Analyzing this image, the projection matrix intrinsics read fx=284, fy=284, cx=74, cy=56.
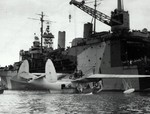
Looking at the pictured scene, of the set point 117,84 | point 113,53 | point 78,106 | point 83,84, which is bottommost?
point 78,106

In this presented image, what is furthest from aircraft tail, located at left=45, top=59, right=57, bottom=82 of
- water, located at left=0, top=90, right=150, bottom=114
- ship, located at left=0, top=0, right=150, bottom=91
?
water, located at left=0, top=90, right=150, bottom=114

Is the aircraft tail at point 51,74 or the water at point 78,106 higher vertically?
the aircraft tail at point 51,74

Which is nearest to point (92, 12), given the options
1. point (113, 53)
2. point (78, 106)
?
point (113, 53)

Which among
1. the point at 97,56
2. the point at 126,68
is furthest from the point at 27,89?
the point at 126,68

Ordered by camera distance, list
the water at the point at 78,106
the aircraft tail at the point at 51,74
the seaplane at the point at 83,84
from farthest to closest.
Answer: the aircraft tail at the point at 51,74 < the seaplane at the point at 83,84 < the water at the point at 78,106

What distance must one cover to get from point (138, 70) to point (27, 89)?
30.0 m

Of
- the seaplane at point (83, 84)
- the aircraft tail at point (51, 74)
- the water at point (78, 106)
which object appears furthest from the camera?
the aircraft tail at point (51, 74)

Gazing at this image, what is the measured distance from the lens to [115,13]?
62.8 m

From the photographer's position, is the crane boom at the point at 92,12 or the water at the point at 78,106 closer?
the water at the point at 78,106

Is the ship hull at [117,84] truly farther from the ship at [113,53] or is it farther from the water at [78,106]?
the water at [78,106]

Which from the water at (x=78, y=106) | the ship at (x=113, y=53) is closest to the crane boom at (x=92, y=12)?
the ship at (x=113, y=53)

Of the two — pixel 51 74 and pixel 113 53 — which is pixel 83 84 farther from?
pixel 113 53

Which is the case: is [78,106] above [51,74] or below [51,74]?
below

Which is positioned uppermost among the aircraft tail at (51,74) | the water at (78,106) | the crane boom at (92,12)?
the crane boom at (92,12)
